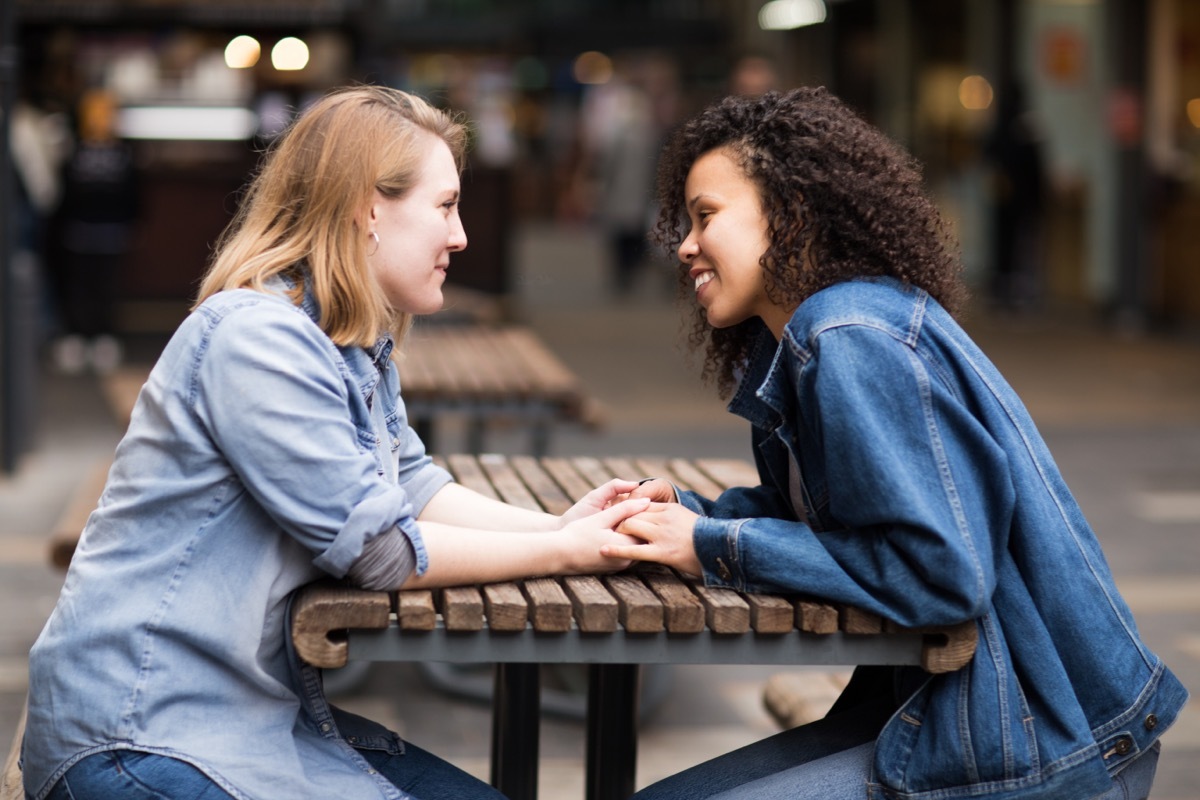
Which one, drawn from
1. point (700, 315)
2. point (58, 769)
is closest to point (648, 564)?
point (700, 315)

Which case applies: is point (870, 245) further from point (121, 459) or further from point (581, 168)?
point (581, 168)

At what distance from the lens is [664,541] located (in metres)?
2.51

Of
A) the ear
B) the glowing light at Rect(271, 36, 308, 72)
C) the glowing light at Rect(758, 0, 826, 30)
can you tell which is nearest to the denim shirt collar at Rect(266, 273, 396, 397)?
the ear

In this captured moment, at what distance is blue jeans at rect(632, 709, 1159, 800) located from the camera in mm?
2455

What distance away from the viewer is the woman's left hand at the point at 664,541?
8.15ft

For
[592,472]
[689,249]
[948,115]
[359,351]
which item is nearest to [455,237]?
[359,351]

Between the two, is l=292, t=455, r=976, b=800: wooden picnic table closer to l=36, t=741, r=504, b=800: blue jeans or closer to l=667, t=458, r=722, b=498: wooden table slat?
l=36, t=741, r=504, b=800: blue jeans

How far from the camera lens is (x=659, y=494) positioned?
2791 millimetres

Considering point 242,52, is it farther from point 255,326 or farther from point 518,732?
point 255,326

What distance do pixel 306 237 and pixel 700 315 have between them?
75 cm

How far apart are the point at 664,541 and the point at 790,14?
2144 cm

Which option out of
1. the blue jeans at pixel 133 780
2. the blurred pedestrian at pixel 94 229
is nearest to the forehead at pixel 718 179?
the blue jeans at pixel 133 780

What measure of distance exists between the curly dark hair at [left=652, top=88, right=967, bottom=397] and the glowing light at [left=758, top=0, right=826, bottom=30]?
19.9 m

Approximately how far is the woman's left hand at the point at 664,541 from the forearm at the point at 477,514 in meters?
0.29
